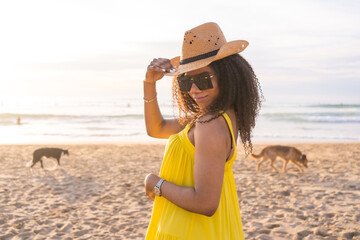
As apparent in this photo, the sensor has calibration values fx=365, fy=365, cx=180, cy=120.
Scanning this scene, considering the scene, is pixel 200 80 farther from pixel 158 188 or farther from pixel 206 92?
pixel 158 188

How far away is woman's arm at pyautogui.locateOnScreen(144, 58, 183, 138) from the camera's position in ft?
5.87

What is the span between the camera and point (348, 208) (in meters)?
6.43

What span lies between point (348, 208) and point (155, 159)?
21.5 ft

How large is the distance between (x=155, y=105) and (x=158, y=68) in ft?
0.81

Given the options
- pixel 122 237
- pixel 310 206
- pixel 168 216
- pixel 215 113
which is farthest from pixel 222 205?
pixel 310 206

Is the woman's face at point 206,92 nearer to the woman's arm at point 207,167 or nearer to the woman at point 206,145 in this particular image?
the woman at point 206,145

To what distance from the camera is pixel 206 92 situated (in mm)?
1578

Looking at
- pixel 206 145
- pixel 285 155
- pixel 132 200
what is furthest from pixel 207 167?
pixel 285 155

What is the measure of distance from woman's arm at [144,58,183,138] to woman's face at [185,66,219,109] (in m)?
0.22

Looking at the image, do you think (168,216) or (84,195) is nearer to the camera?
(168,216)

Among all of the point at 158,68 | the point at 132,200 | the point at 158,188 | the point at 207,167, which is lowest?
the point at 132,200

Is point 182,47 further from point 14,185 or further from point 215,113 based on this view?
point 14,185

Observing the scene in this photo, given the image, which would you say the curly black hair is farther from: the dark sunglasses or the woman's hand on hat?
the woman's hand on hat

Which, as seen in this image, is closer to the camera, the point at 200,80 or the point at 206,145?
the point at 206,145
